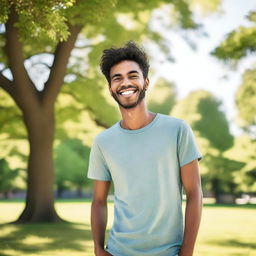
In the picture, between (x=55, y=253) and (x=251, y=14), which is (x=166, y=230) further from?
(x=251, y=14)

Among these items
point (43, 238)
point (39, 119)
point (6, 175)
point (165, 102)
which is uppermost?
point (165, 102)

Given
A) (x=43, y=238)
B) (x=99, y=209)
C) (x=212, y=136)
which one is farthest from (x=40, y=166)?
(x=212, y=136)

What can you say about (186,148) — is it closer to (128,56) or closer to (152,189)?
(152,189)

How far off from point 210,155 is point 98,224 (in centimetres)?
3894

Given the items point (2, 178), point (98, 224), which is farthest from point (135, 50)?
point (2, 178)

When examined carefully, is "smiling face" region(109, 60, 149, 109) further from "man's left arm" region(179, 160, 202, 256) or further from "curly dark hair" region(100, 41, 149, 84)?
"man's left arm" region(179, 160, 202, 256)

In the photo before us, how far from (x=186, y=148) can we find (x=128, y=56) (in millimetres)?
740

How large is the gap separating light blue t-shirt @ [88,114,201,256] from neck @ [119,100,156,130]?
6cm

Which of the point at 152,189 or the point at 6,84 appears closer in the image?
the point at 152,189

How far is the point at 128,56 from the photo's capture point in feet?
10.4

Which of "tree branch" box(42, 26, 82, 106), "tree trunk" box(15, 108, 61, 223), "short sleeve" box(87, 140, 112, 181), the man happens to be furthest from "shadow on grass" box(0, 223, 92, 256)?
the man

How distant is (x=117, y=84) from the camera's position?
10.3ft

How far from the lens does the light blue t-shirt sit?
9.35ft

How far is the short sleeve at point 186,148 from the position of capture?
2.88m
